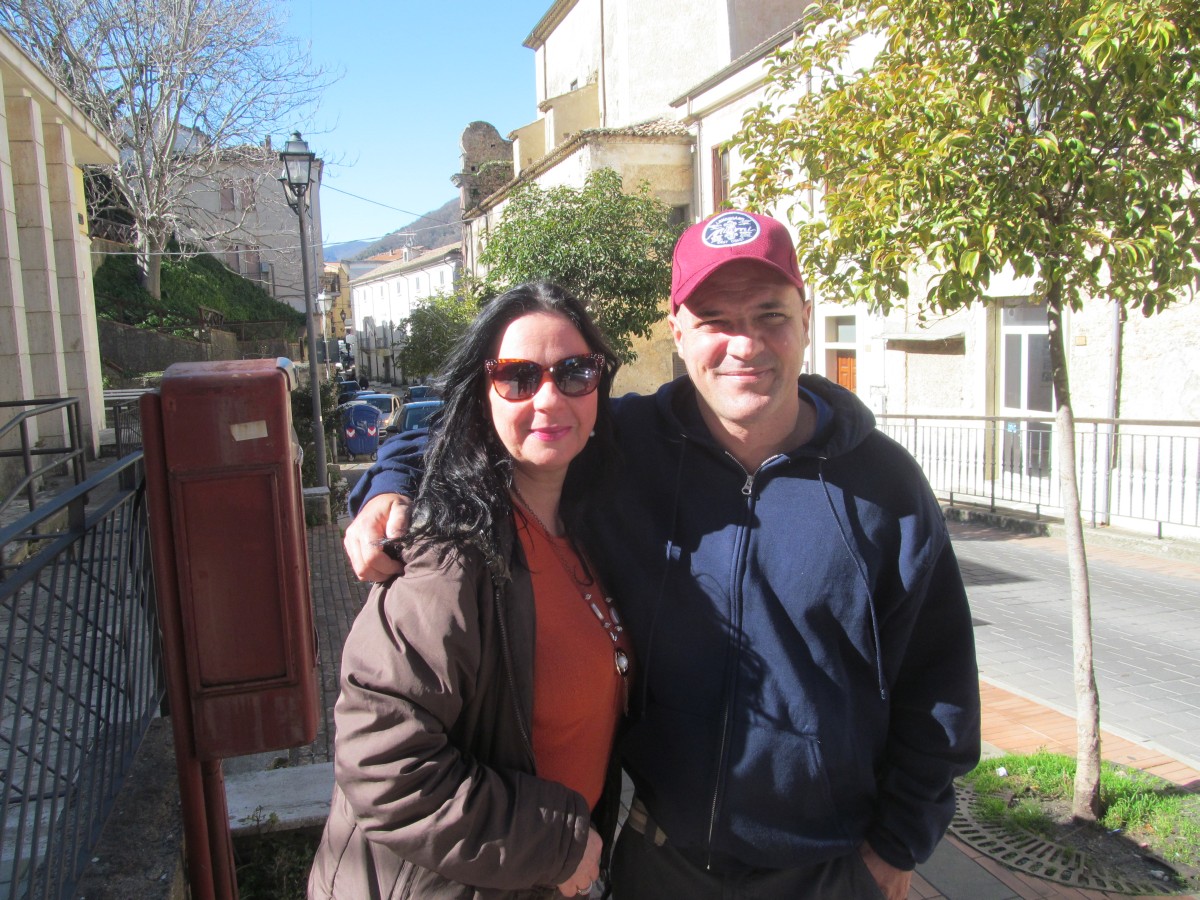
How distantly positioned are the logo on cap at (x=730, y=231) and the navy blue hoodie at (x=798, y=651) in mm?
430

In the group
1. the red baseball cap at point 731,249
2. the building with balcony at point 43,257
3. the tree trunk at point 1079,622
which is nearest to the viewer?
the red baseball cap at point 731,249

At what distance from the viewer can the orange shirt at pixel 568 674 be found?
66.9 inches

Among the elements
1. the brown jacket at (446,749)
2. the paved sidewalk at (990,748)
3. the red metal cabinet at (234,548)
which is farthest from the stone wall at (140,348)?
the brown jacket at (446,749)

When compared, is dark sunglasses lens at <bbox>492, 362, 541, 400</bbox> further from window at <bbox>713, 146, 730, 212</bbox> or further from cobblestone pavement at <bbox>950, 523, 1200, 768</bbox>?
window at <bbox>713, 146, 730, 212</bbox>

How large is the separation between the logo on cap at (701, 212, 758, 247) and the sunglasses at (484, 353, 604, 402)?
423mm

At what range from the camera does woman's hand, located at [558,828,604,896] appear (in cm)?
172

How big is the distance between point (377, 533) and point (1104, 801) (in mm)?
3784

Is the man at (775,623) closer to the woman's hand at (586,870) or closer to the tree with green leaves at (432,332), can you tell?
the woman's hand at (586,870)

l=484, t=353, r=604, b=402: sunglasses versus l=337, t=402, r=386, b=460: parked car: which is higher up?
l=484, t=353, r=604, b=402: sunglasses

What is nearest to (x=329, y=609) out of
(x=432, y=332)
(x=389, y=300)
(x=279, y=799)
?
(x=279, y=799)

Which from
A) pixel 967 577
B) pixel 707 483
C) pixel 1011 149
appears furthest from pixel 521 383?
pixel 967 577

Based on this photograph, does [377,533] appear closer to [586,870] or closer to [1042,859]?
[586,870]

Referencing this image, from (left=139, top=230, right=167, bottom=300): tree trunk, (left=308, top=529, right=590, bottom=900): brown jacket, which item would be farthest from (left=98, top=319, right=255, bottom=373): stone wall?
(left=308, top=529, right=590, bottom=900): brown jacket

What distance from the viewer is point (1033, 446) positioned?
11.5 m
